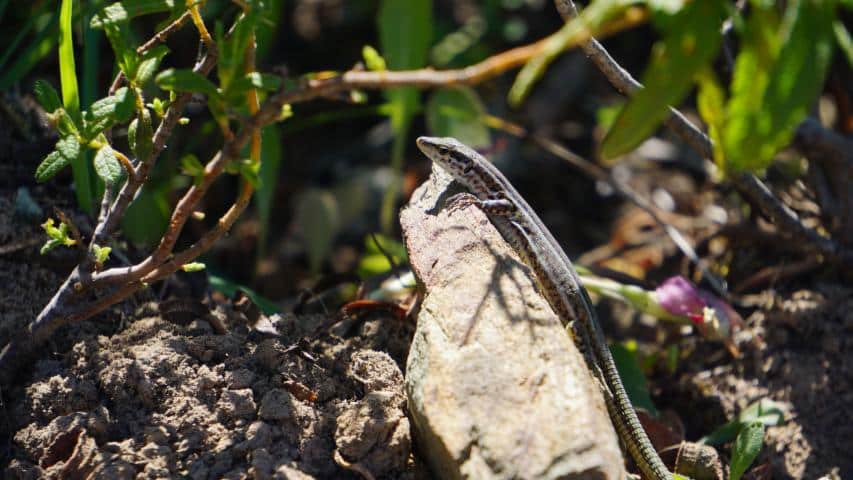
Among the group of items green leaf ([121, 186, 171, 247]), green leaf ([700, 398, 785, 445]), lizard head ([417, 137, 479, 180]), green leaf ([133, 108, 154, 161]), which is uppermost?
green leaf ([121, 186, 171, 247])

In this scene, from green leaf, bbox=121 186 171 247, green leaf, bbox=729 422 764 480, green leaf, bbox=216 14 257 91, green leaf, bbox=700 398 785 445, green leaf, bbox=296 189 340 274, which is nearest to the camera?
green leaf, bbox=216 14 257 91

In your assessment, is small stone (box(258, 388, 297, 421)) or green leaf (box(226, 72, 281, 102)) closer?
green leaf (box(226, 72, 281, 102))

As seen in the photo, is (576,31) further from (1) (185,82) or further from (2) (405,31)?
(2) (405,31)

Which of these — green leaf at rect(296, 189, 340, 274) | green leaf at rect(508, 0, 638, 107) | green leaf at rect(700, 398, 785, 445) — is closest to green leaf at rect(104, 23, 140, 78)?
green leaf at rect(508, 0, 638, 107)

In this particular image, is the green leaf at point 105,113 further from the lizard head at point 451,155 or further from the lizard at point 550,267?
the lizard head at point 451,155

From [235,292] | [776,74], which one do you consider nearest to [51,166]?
[235,292]

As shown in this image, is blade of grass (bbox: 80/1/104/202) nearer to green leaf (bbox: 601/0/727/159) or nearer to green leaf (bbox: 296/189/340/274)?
green leaf (bbox: 296/189/340/274)

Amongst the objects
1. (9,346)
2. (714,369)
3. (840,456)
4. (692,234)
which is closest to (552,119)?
(692,234)
